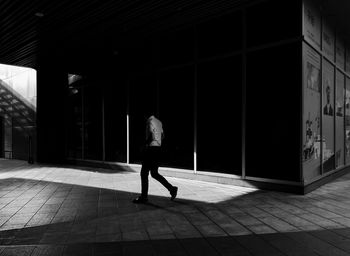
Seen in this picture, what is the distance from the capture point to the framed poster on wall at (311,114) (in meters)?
7.27

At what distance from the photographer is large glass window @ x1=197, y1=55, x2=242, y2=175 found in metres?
8.40

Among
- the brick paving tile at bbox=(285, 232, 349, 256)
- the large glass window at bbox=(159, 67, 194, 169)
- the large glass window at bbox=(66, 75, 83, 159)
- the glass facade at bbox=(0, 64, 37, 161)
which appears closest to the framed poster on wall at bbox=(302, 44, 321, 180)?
the brick paving tile at bbox=(285, 232, 349, 256)

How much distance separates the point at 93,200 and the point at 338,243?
457 centimetres

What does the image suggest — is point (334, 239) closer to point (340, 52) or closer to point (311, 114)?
point (311, 114)

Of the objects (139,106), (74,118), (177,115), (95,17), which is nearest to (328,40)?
(177,115)

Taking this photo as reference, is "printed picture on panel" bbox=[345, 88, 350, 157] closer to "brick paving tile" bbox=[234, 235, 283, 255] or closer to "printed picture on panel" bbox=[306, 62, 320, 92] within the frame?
"printed picture on panel" bbox=[306, 62, 320, 92]

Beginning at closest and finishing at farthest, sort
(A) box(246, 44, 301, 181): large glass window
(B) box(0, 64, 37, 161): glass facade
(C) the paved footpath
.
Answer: (C) the paved footpath → (A) box(246, 44, 301, 181): large glass window → (B) box(0, 64, 37, 161): glass facade

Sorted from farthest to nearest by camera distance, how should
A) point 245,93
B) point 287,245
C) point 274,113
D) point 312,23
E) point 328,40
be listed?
point 328,40 → point 245,93 → point 312,23 → point 274,113 → point 287,245

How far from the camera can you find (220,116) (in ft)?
28.8

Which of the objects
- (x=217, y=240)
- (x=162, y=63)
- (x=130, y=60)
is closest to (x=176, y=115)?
(x=162, y=63)

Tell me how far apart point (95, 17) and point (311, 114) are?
5.91 meters

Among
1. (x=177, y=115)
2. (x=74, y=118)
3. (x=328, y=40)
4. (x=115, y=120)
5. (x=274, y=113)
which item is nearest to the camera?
(x=274, y=113)

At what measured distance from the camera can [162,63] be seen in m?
10.5

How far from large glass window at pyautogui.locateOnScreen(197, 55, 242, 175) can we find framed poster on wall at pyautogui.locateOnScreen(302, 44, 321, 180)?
5.16 ft
